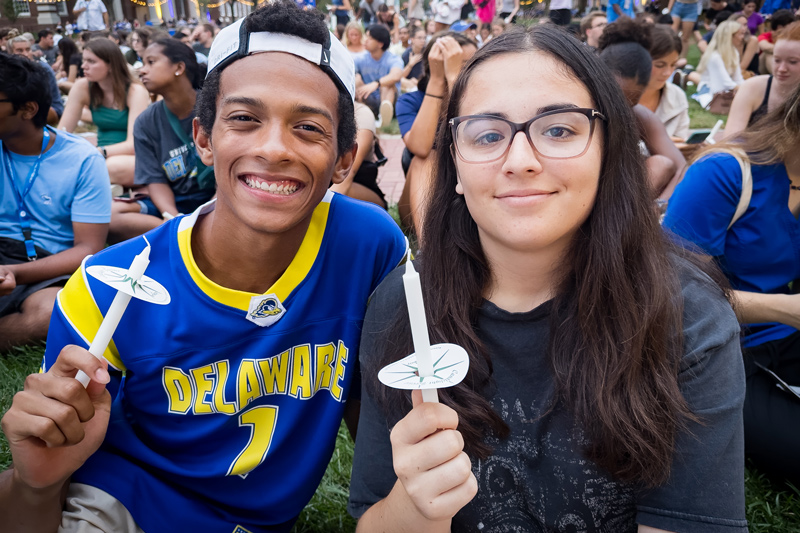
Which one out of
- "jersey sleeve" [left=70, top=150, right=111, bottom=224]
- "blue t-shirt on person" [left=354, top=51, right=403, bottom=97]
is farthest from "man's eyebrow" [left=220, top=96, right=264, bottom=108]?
Result: "blue t-shirt on person" [left=354, top=51, right=403, bottom=97]

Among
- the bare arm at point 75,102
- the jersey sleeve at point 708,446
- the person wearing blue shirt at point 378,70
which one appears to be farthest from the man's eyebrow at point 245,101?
the person wearing blue shirt at point 378,70

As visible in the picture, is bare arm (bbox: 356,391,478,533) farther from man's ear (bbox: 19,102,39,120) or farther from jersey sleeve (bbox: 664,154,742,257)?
man's ear (bbox: 19,102,39,120)

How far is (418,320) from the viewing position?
898 mm

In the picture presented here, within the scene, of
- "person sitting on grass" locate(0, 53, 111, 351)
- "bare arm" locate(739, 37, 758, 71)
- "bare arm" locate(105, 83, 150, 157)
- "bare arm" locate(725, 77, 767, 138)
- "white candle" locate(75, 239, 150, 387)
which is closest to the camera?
"white candle" locate(75, 239, 150, 387)

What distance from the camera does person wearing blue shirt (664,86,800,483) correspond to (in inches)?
89.9

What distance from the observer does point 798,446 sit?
228 centimetres

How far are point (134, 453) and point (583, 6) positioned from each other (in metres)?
23.9

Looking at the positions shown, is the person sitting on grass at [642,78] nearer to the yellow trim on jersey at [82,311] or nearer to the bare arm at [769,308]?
the bare arm at [769,308]

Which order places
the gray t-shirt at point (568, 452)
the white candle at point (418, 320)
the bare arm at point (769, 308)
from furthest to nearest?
the bare arm at point (769, 308)
the gray t-shirt at point (568, 452)
the white candle at point (418, 320)

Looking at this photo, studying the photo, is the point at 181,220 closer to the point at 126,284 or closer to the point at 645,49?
the point at 126,284

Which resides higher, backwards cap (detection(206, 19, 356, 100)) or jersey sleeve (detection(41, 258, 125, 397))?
backwards cap (detection(206, 19, 356, 100))

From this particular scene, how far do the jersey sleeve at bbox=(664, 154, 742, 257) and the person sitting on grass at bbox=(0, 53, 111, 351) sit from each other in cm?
310

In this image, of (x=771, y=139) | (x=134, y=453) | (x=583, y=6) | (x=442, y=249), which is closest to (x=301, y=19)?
(x=442, y=249)

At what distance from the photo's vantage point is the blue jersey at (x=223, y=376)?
1.82 meters
